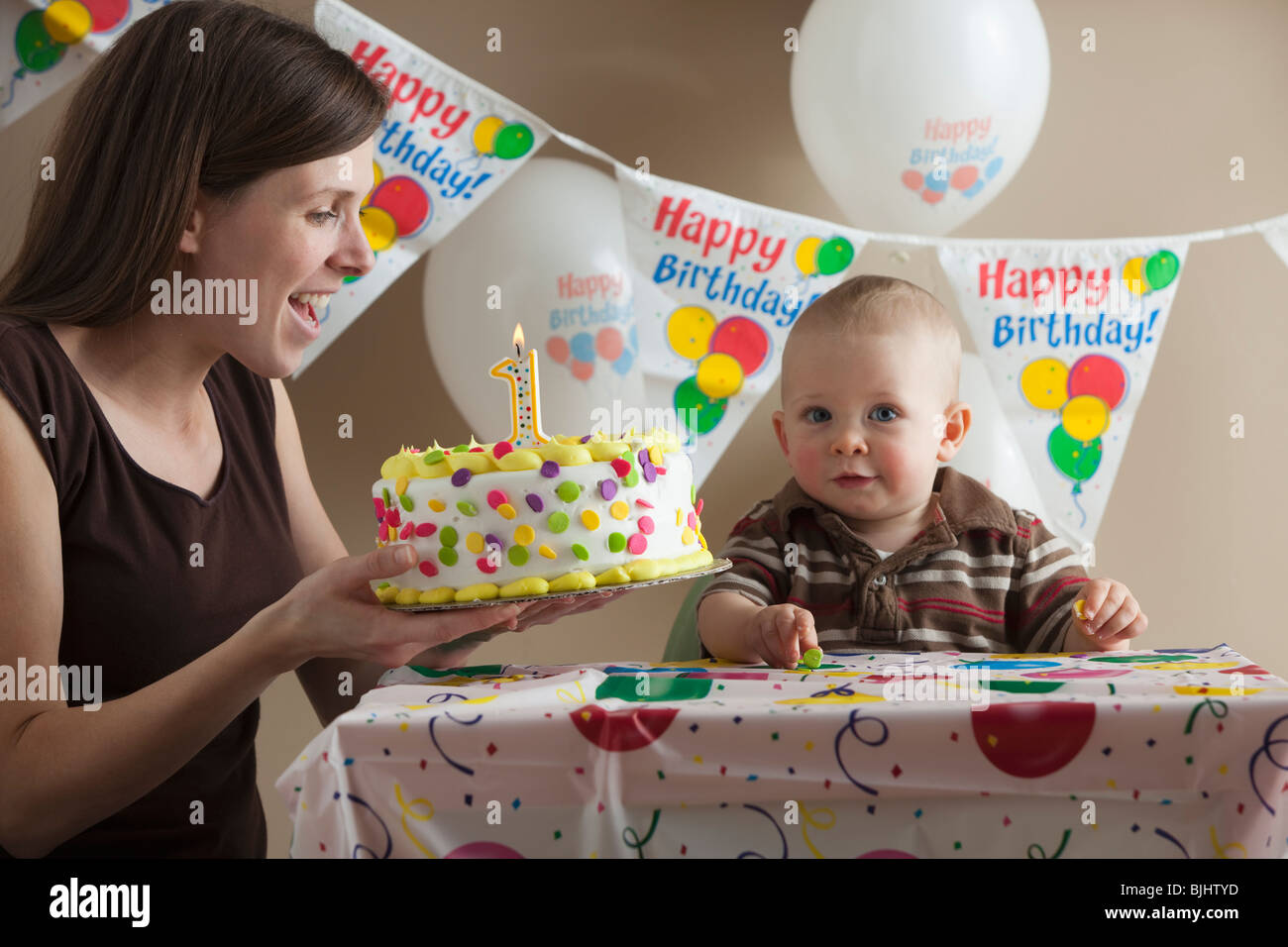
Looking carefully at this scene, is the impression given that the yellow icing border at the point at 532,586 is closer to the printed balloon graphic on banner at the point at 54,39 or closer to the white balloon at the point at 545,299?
the white balloon at the point at 545,299

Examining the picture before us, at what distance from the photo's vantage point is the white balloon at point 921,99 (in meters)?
2.38

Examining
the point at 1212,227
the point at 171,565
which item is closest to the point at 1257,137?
the point at 1212,227

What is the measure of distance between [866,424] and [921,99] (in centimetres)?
94

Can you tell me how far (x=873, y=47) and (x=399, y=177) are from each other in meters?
1.13

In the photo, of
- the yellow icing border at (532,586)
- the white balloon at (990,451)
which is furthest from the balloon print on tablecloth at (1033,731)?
the white balloon at (990,451)

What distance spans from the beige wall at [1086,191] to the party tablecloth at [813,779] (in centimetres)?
196

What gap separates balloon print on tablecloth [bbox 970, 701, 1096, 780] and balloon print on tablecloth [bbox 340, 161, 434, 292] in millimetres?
2069

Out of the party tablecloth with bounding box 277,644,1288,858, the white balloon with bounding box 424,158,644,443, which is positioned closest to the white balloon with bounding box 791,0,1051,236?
the white balloon with bounding box 424,158,644,443

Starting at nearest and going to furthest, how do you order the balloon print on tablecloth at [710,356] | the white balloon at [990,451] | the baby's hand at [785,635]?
the baby's hand at [785,635], the white balloon at [990,451], the balloon print on tablecloth at [710,356]

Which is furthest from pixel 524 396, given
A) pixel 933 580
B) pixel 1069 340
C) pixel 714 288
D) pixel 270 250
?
pixel 1069 340

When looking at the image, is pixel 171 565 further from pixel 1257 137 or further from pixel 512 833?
pixel 1257 137

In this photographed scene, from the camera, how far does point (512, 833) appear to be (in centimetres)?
101

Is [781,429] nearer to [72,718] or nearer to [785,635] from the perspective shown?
[785,635]
